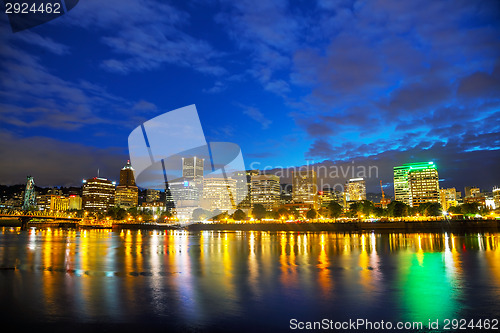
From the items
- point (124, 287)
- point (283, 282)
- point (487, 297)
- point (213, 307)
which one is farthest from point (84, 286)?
point (487, 297)

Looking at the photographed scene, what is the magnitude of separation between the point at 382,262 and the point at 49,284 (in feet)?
73.6

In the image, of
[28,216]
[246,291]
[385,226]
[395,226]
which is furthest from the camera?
[28,216]

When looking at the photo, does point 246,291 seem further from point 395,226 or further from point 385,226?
point 385,226

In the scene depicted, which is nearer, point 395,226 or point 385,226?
point 395,226

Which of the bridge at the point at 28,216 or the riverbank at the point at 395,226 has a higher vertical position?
the bridge at the point at 28,216

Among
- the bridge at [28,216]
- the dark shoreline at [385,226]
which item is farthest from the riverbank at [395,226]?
the bridge at [28,216]

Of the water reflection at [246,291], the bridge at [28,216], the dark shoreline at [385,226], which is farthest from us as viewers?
the bridge at [28,216]

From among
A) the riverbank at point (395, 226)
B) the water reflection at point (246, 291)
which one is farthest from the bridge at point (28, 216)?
the water reflection at point (246, 291)

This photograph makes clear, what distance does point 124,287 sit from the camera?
1714 centimetres

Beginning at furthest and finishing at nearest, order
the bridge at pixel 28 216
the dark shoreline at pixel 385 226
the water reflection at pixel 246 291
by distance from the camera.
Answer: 1. the bridge at pixel 28 216
2. the dark shoreline at pixel 385 226
3. the water reflection at pixel 246 291

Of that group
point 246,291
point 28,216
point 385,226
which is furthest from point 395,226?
point 28,216

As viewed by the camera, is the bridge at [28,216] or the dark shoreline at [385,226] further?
the bridge at [28,216]

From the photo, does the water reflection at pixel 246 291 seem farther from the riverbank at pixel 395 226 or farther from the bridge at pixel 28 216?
the bridge at pixel 28 216

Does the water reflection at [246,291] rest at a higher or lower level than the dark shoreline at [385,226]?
higher
